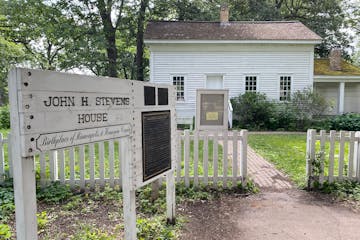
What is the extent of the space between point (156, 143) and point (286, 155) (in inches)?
227

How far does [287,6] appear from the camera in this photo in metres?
28.8

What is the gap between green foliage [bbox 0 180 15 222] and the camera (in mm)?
3561

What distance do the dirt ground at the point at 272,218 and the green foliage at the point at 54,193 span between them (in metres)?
1.91

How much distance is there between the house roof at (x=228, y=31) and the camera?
52.3 feet

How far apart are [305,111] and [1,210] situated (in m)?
14.9

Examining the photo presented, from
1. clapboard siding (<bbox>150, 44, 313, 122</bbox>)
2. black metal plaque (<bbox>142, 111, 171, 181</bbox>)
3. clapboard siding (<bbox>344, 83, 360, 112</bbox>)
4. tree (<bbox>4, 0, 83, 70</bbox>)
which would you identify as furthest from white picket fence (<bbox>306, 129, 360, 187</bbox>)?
tree (<bbox>4, 0, 83, 70</bbox>)

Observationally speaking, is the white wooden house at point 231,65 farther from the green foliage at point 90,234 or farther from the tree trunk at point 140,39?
the green foliage at point 90,234

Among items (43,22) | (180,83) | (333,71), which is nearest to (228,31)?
(180,83)

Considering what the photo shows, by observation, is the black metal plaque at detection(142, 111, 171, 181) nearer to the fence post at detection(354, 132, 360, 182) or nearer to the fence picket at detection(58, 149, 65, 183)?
the fence picket at detection(58, 149, 65, 183)

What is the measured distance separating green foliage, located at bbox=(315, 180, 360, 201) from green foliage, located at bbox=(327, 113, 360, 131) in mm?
11105

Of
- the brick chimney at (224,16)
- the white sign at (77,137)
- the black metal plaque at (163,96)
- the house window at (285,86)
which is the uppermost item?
the brick chimney at (224,16)

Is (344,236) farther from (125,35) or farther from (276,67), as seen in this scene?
(125,35)

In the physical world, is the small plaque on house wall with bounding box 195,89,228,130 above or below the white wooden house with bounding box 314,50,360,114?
below

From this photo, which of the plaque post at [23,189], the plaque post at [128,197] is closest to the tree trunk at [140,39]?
the plaque post at [128,197]
